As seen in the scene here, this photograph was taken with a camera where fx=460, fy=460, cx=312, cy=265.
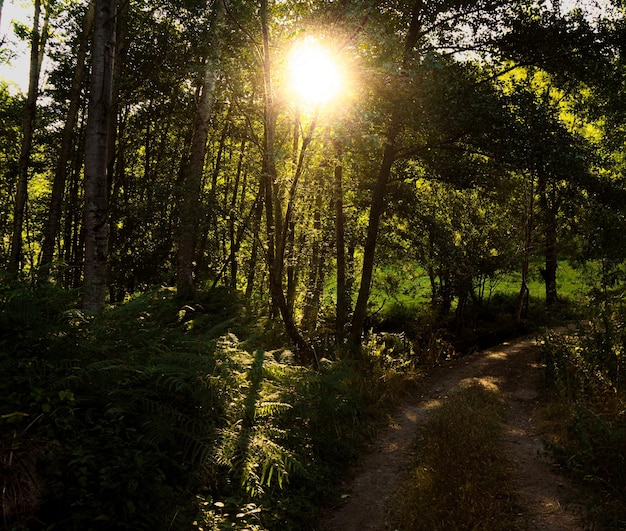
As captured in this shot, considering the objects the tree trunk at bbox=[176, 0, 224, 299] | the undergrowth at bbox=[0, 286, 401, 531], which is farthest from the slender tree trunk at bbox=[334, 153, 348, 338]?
the undergrowth at bbox=[0, 286, 401, 531]

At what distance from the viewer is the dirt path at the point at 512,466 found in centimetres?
561

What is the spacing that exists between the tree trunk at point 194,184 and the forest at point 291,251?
100mm

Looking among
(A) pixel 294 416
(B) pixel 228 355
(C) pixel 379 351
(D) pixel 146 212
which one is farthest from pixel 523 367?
(D) pixel 146 212

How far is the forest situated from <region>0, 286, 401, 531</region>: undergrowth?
0.09ft

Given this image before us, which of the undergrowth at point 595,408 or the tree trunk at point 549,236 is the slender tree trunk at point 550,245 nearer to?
the tree trunk at point 549,236

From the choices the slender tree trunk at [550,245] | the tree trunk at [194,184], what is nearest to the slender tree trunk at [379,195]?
the tree trunk at [194,184]

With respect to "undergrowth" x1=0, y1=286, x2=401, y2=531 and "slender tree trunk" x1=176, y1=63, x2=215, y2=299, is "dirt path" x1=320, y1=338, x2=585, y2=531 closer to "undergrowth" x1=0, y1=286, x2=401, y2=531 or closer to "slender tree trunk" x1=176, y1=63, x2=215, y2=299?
"undergrowth" x1=0, y1=286, x2=401, y2=531

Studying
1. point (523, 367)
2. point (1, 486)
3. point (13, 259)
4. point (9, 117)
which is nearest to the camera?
point (1, 486)

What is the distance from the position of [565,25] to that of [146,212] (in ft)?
40.9

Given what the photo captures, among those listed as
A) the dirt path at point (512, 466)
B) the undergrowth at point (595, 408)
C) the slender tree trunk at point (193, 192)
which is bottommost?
the dirt path at point (512, 466)

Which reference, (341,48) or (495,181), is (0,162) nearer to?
(341,48)

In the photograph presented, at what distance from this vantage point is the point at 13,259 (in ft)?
50.7

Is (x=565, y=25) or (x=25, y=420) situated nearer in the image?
(x=25, y=420)

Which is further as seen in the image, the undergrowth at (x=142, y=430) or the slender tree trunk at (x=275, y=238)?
the slender tree trunk at (x=275, y=238)
